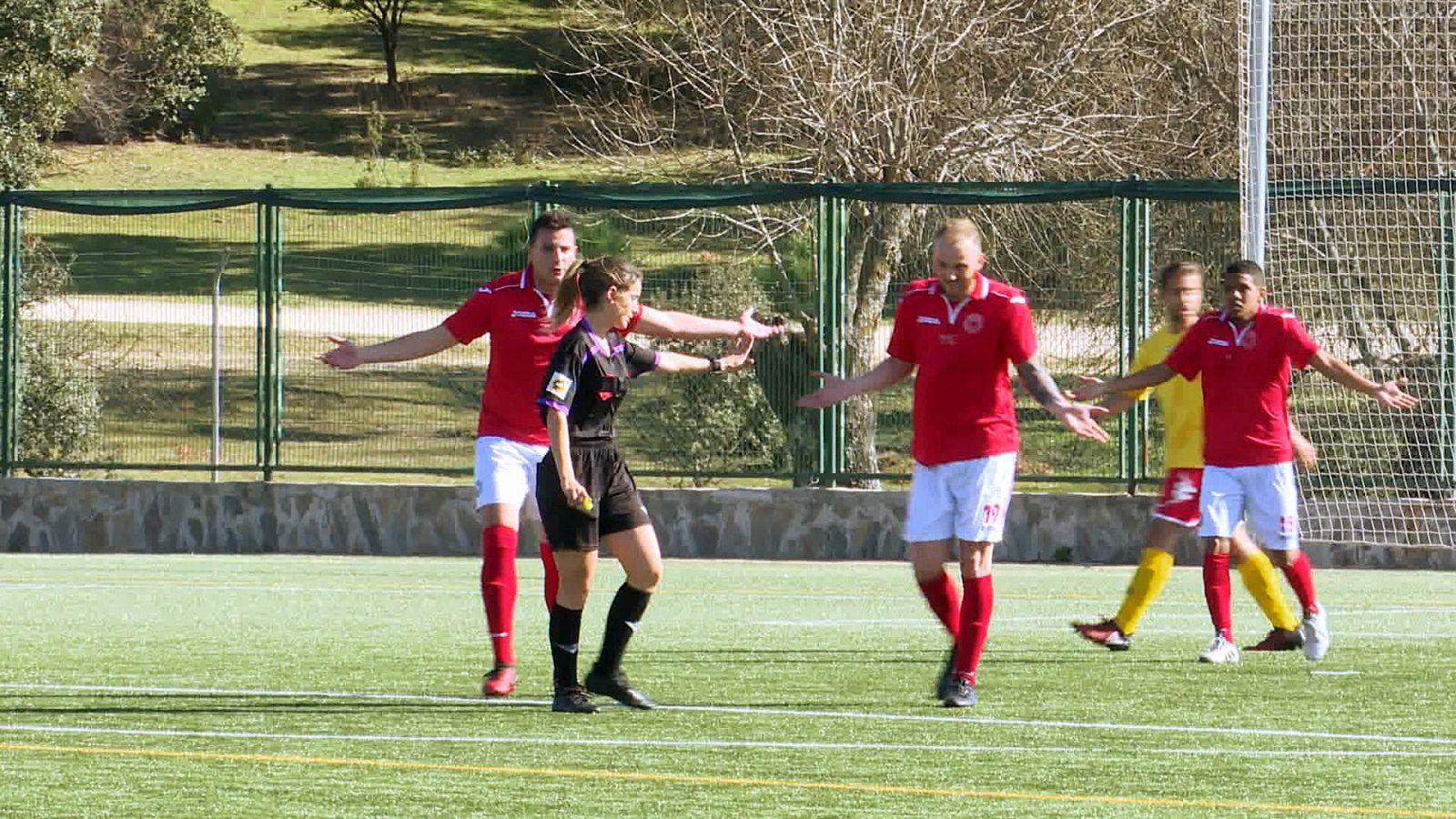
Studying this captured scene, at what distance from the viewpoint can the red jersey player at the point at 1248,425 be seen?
36.4 ft

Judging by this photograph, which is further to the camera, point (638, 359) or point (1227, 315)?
point (1227, 315)

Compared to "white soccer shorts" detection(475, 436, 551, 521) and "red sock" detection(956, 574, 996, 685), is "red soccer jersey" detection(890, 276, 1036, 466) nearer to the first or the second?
"red sock" detection(956, 574, 996, 685)

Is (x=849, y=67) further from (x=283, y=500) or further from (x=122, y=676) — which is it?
(x=122, y=676)

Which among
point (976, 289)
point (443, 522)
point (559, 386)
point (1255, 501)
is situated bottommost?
point (443, 522)

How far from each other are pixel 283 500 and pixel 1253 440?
11332 millimetres

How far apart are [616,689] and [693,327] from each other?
4.98 ft

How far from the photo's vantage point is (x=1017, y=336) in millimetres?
9531

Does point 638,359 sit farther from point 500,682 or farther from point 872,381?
point 500,682

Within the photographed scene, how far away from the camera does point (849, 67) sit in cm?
2497

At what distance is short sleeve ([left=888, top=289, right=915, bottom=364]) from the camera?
32.0ft

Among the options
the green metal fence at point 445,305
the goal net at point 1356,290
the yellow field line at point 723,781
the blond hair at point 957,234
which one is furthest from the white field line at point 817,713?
the green metal fence at point 445,305

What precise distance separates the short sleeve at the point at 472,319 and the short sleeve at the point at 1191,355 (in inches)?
126

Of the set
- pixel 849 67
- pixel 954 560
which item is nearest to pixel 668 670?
pixel 954 560

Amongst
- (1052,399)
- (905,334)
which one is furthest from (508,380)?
(1052,399)
